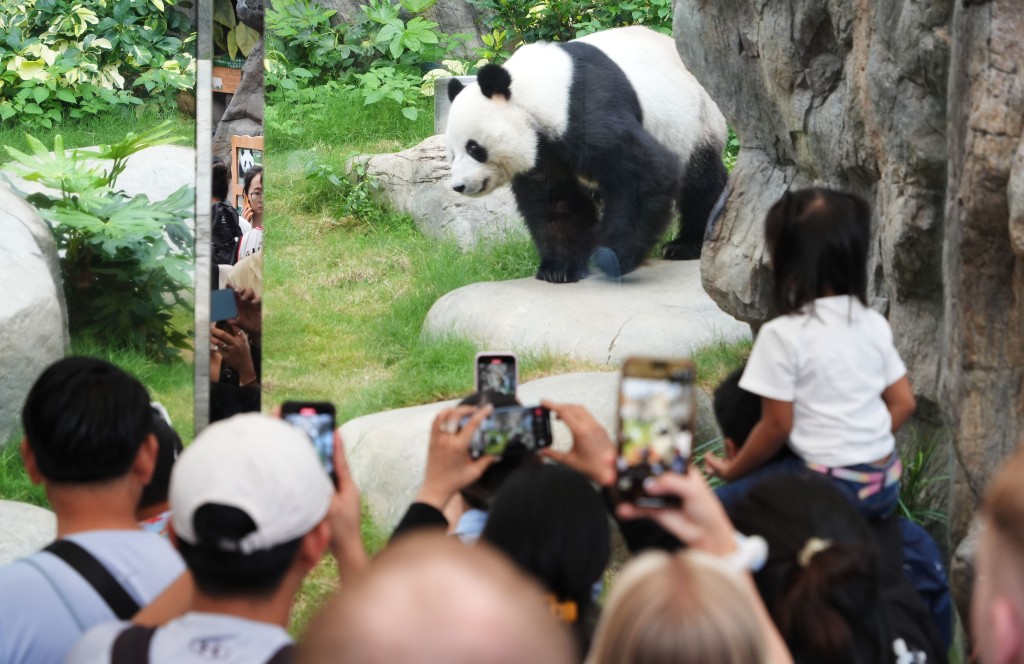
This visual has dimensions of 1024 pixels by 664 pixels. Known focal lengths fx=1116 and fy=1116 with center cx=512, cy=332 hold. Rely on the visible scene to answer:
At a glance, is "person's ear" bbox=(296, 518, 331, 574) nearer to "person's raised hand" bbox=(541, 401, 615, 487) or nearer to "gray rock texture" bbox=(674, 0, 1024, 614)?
"person's raised hand" bbox=(541, 401, 615, 487)

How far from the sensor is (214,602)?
1.46 metres

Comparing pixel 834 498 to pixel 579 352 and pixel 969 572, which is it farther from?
pixel 579 352

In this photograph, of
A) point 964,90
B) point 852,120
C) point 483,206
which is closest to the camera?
point 964,90

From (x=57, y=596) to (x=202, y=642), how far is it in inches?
18.6

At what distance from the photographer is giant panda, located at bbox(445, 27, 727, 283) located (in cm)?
562

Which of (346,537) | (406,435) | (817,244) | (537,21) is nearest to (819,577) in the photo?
(346,537)

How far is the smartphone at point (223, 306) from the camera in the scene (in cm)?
293

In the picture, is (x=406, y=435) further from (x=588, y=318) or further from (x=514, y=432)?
(x=514, y=432)

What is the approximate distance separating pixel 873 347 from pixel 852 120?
1508 mm


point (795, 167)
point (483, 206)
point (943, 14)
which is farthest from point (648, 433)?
point (483, 206)

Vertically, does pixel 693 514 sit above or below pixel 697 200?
below

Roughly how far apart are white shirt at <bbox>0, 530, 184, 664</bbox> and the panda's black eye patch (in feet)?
13.3

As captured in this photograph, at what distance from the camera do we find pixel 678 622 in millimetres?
1113

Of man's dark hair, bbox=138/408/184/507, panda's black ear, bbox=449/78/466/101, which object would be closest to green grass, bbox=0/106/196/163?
man's dark hair, bbox=138/408/184/507
